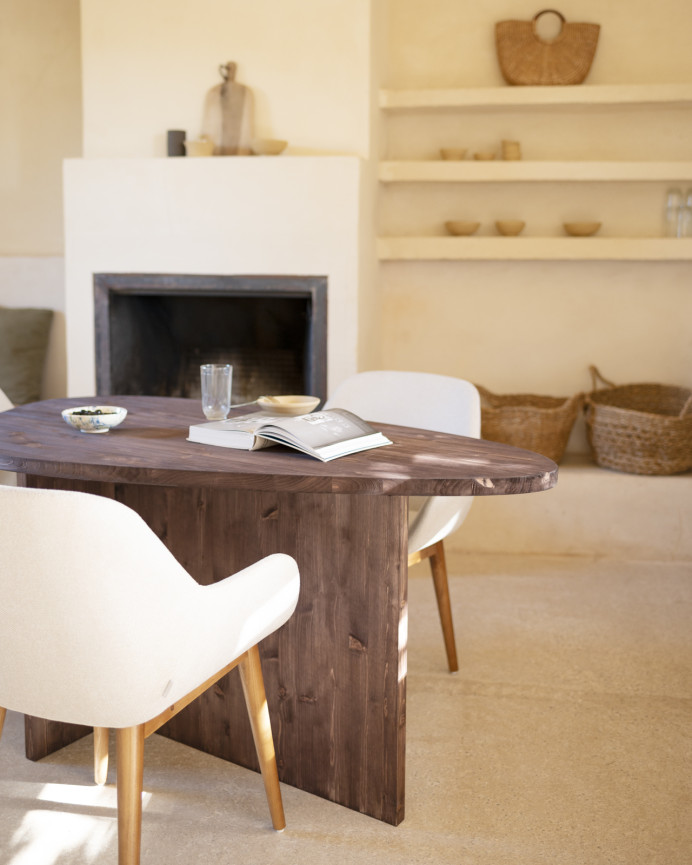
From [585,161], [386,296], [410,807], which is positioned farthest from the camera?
[386,296]

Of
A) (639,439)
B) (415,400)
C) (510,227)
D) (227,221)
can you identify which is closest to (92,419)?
(415,400)

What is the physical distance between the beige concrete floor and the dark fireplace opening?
1494 mm

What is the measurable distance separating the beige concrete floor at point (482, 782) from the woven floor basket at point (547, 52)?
7.64 ft

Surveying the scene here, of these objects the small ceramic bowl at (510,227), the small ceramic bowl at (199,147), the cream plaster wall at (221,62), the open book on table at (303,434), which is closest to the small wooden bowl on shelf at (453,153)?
the small ceramic bowl at (510,227)

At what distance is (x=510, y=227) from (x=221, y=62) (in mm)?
1356

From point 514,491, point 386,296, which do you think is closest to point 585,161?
point 386,296

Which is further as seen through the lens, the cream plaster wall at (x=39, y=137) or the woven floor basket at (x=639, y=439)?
the cream plaster wall at (x=39, y=137)

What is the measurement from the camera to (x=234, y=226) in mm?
3492

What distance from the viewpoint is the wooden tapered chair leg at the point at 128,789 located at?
4.68 feet

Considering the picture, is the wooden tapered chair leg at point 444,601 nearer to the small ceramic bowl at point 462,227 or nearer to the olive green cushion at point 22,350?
the small ceramic bowl at point 462,227

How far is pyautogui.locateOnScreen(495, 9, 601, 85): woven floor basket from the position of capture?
3.83 metres

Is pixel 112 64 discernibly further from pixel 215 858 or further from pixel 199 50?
pixel 215 858

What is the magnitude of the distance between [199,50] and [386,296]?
131cm

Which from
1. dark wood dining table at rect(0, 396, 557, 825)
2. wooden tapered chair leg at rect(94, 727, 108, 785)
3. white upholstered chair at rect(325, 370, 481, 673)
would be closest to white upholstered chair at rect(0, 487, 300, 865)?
dark wood dining table at rect(0, 396, 557, 825)
